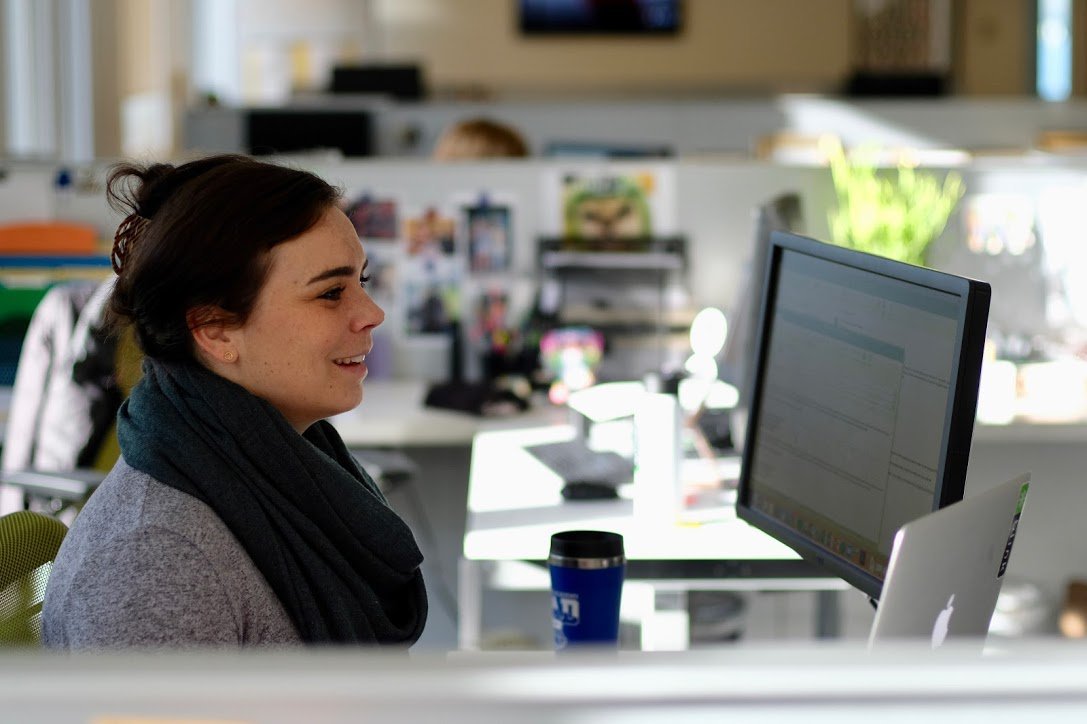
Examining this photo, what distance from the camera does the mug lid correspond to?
1138 millimetres

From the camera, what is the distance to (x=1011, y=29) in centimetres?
922

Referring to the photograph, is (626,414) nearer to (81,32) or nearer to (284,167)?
(284,167)

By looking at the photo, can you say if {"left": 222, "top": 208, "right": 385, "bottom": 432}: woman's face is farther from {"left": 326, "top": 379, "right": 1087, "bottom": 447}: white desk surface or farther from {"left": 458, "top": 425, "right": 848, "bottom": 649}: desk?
{"left": 326, "top": 379, "right": 1087, "bottom": 447}: white desk surface

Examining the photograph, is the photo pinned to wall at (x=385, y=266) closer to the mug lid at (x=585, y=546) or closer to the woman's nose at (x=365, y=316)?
the woman's nose at (x=365, y=316)

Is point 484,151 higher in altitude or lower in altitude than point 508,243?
higher

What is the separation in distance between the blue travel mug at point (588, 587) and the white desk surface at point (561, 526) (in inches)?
19.7

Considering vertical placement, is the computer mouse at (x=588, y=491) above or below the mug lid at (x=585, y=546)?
below

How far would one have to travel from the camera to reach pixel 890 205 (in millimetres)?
2832

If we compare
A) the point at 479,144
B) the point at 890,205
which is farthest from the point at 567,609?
the point at 479,144

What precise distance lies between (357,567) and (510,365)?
1.80 meters

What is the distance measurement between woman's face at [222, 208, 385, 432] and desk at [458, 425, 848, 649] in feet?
1.75

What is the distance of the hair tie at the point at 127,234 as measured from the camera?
1.17m

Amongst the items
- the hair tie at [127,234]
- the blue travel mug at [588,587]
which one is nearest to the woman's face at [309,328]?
the hair tie at [127,234]

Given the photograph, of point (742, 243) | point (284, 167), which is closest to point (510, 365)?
point (742, 243)
